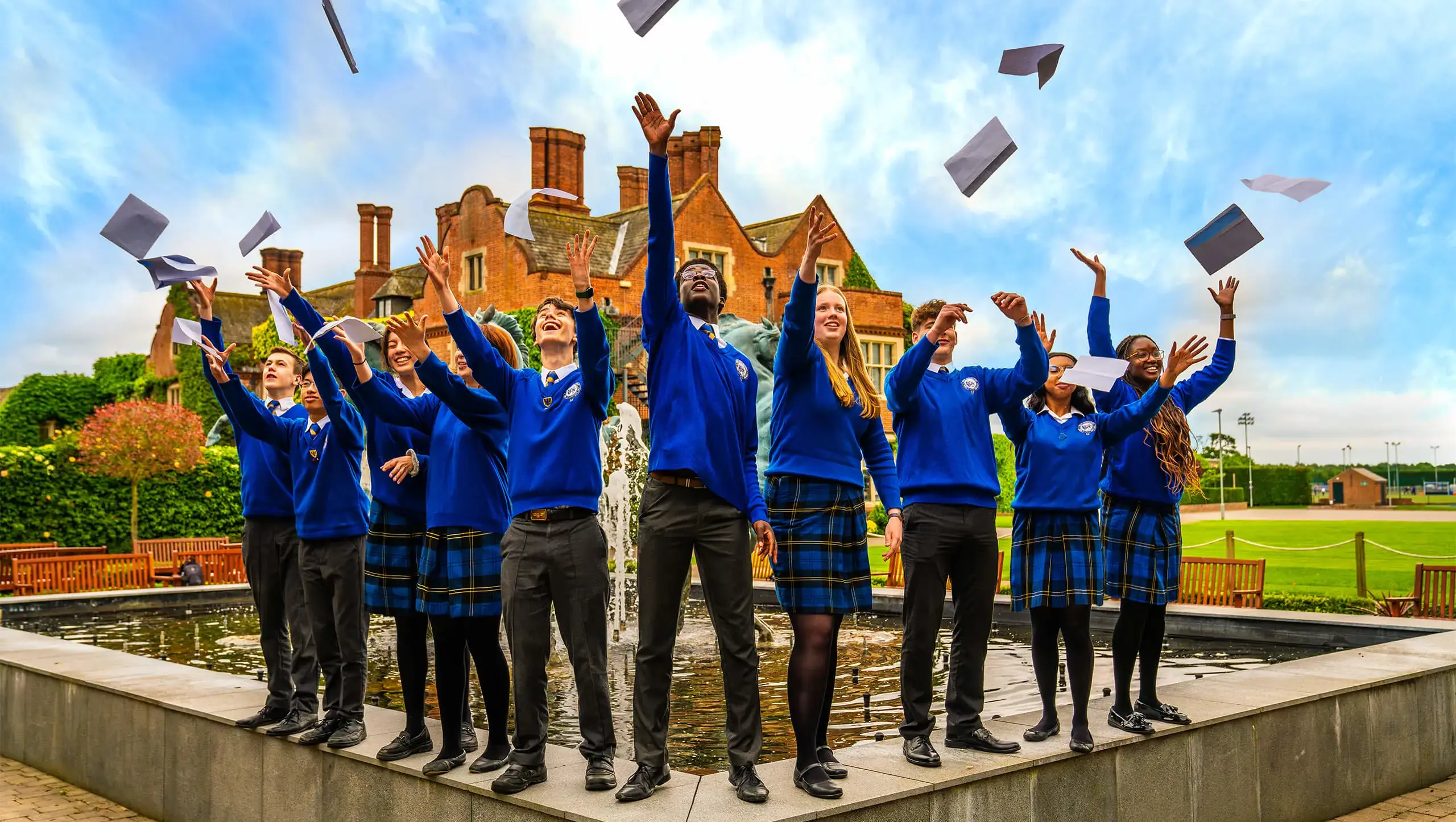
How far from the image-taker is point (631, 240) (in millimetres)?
33969

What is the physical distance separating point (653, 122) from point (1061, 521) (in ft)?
8.88

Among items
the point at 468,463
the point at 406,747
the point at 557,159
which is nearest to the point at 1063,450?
the point at 468,463

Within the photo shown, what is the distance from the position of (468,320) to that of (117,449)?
22575 mm

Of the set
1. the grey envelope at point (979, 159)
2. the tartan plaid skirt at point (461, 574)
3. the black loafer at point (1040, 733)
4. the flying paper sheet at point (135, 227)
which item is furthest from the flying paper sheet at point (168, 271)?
the black loafer at point (1040, 733)

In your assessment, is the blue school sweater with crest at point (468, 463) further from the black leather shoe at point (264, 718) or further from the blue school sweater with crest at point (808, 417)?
the black leather shoe at point (264, 718)

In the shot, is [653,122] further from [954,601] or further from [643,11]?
[954,601]

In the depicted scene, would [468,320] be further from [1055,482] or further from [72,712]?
[72,712]

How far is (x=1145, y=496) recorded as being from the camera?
6.05m

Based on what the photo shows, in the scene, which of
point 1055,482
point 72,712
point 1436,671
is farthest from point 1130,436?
point 72,712

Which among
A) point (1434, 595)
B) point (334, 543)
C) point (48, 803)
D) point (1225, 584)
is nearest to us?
point (334, 543)

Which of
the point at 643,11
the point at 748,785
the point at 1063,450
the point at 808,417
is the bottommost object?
the point at 748,785

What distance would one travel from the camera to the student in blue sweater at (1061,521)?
536cm

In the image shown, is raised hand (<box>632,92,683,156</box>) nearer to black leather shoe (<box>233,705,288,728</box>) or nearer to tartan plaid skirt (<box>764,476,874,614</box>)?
tartan plaid skirt (<box>764,476,874,614</box>)

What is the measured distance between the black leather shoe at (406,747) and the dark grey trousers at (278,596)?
39.4 inches
